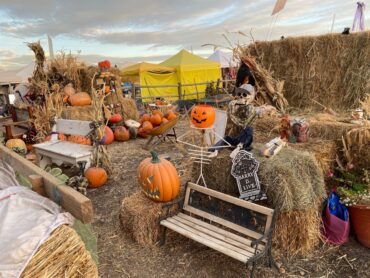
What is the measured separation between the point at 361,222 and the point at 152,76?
→ 14967mm

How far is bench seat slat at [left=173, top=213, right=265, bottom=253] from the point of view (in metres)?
2.68

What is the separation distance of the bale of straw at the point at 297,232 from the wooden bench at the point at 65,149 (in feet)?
10.1

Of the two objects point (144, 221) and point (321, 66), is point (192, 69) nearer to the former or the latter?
point (321, 66)

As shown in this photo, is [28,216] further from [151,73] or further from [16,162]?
[151,73]

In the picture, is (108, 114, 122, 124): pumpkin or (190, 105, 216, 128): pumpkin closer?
(190, 105, 216, 128): pumpkin

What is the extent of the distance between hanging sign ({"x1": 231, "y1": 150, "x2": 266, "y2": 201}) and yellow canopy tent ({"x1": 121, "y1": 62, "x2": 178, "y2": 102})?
13.6 metres

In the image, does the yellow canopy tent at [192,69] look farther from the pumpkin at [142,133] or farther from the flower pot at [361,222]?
the flower pot at [361,222]

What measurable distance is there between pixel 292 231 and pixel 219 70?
1671 centimetres

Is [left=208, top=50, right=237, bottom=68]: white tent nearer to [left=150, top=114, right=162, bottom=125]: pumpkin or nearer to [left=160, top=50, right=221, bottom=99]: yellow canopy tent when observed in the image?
[left=160, top=50, right=221, bottom=99]: yellow canopy tent

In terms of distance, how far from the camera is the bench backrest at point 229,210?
108 inches

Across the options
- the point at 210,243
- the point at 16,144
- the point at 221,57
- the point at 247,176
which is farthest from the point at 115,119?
the point at 221,57

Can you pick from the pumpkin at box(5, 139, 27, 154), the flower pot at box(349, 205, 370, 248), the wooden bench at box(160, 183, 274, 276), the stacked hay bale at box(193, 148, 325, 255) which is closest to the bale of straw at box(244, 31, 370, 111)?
the flower pot at box(349, 205, 370, 248)

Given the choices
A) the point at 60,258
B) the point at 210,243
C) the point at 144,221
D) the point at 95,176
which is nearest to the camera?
the point at 60,258

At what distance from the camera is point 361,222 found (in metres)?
3.08
